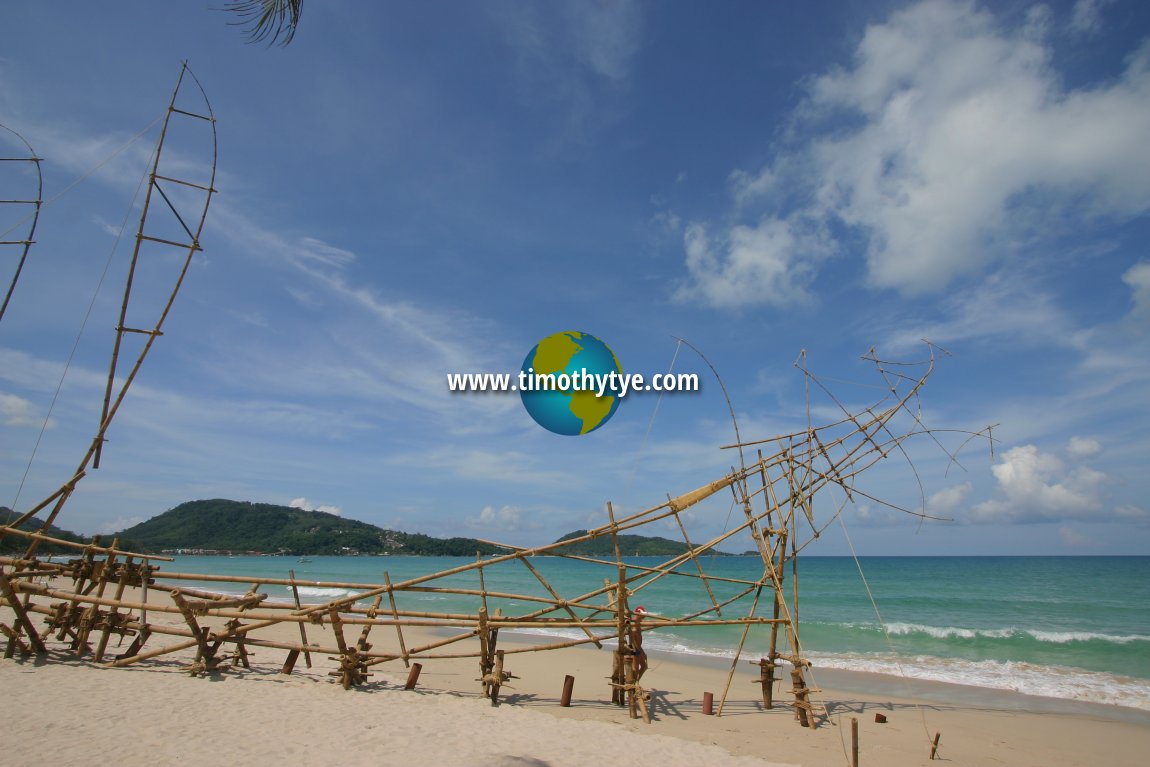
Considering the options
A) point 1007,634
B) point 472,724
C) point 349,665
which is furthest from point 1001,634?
point 349,665

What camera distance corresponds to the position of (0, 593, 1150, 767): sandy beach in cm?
638

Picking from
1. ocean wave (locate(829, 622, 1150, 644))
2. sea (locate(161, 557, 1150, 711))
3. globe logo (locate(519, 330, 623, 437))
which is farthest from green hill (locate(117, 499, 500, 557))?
globe logo (locate(519, 330, 623, 437))

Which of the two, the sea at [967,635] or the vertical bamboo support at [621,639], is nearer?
the vertical bamboo support at [621,639]

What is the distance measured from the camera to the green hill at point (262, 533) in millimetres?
97312

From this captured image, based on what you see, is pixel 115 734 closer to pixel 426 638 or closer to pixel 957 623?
pixel 426 638

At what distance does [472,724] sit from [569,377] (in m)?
4.66

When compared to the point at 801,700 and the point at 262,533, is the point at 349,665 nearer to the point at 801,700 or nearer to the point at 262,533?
the point at 801,700

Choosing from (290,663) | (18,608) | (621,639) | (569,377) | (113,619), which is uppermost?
(569,377)

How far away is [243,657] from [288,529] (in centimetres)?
10835

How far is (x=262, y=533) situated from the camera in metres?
103

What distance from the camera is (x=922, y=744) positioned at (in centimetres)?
831

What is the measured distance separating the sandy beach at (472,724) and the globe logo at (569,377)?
3.63 meters

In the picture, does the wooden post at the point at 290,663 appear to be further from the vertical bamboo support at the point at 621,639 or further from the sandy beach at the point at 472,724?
the vertical bamboo support at the point at 621,639

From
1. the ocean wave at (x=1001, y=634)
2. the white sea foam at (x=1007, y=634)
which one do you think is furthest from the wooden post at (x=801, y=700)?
the white sea foam at (x=1007, y=634)
